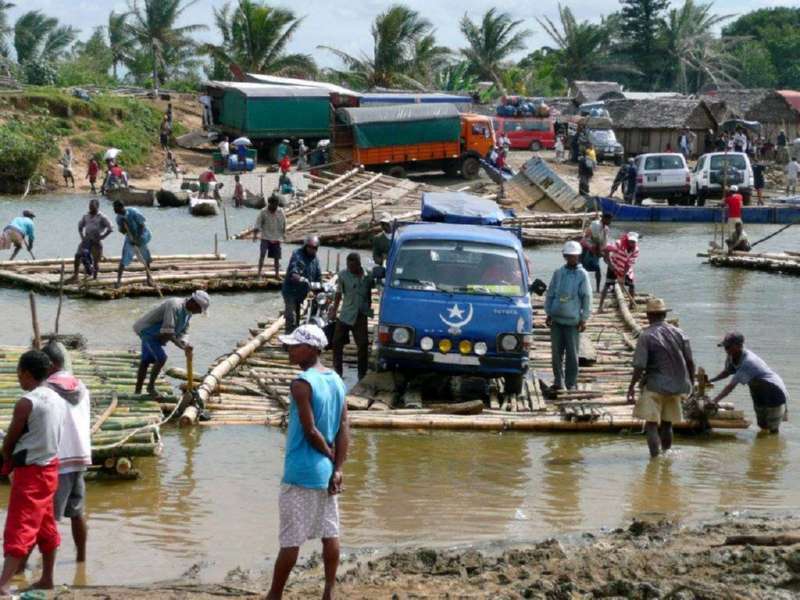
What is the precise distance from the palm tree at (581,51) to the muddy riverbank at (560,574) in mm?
70757

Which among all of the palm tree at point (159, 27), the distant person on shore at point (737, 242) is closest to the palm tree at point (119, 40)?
the palm tree at point (159, 27)

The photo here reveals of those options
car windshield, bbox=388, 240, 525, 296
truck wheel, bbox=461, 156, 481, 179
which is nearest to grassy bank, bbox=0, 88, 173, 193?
truck wheel, bbox=461, 156, 481, 179

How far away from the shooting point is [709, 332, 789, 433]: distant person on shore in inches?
500

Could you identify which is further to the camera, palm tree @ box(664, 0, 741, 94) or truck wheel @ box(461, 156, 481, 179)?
palm tree @ box(664, 0, 741, 94)

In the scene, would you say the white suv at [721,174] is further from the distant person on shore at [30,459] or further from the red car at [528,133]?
the distant person on shore at [30,459]

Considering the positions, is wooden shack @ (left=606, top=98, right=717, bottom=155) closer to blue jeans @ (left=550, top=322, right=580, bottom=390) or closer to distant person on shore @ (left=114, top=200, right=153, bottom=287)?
distant person on shore @ (left=114, top=200, right=153, bottom=287)

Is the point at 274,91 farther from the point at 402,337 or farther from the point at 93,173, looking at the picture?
the point at 402,337

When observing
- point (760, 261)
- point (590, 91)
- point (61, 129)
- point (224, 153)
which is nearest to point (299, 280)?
point (760, 261)

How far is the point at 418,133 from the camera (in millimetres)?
44656

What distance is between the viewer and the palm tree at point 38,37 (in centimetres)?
6512

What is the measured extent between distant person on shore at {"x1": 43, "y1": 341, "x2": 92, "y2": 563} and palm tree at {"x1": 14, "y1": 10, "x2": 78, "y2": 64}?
58.7 meters

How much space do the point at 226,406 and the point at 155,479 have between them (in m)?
2.22

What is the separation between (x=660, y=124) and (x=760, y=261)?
27.8m

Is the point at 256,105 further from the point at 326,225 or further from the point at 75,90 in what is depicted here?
the point at 326,225
